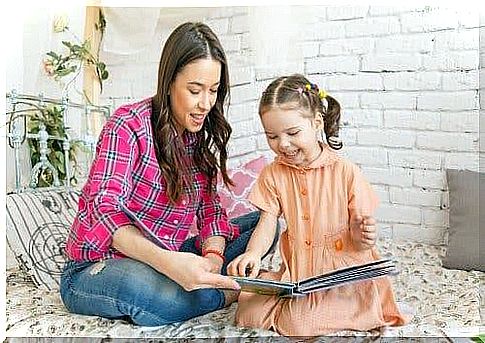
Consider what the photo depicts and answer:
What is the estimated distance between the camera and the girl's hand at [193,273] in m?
1.54

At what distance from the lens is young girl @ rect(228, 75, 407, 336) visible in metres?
1.55

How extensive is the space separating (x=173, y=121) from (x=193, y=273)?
289 millimetres

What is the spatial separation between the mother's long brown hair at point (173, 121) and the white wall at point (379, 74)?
0.02 metres

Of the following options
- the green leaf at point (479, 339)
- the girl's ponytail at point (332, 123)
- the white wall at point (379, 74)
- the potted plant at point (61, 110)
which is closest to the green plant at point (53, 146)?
the potted plant at point (61, 110)

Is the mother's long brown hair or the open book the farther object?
the mother's long brown hair

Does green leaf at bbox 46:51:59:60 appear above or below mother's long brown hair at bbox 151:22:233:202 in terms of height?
above

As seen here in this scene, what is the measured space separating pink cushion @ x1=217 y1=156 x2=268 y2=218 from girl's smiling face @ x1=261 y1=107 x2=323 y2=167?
0.05 metres

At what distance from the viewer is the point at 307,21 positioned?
166cm

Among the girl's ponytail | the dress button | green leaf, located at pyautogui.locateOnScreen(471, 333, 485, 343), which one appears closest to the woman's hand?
the dress button

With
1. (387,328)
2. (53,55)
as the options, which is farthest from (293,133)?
(53,55)

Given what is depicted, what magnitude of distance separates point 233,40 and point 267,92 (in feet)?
0.39

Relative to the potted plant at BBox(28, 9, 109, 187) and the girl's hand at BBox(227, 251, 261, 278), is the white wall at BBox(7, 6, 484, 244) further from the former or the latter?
the girl's hand at BBox(227, 251, 261, 278)

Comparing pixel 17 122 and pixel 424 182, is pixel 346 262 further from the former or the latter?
pixel 17 122

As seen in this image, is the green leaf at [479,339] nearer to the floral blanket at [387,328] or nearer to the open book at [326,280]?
the floral blanket at [387,328]
